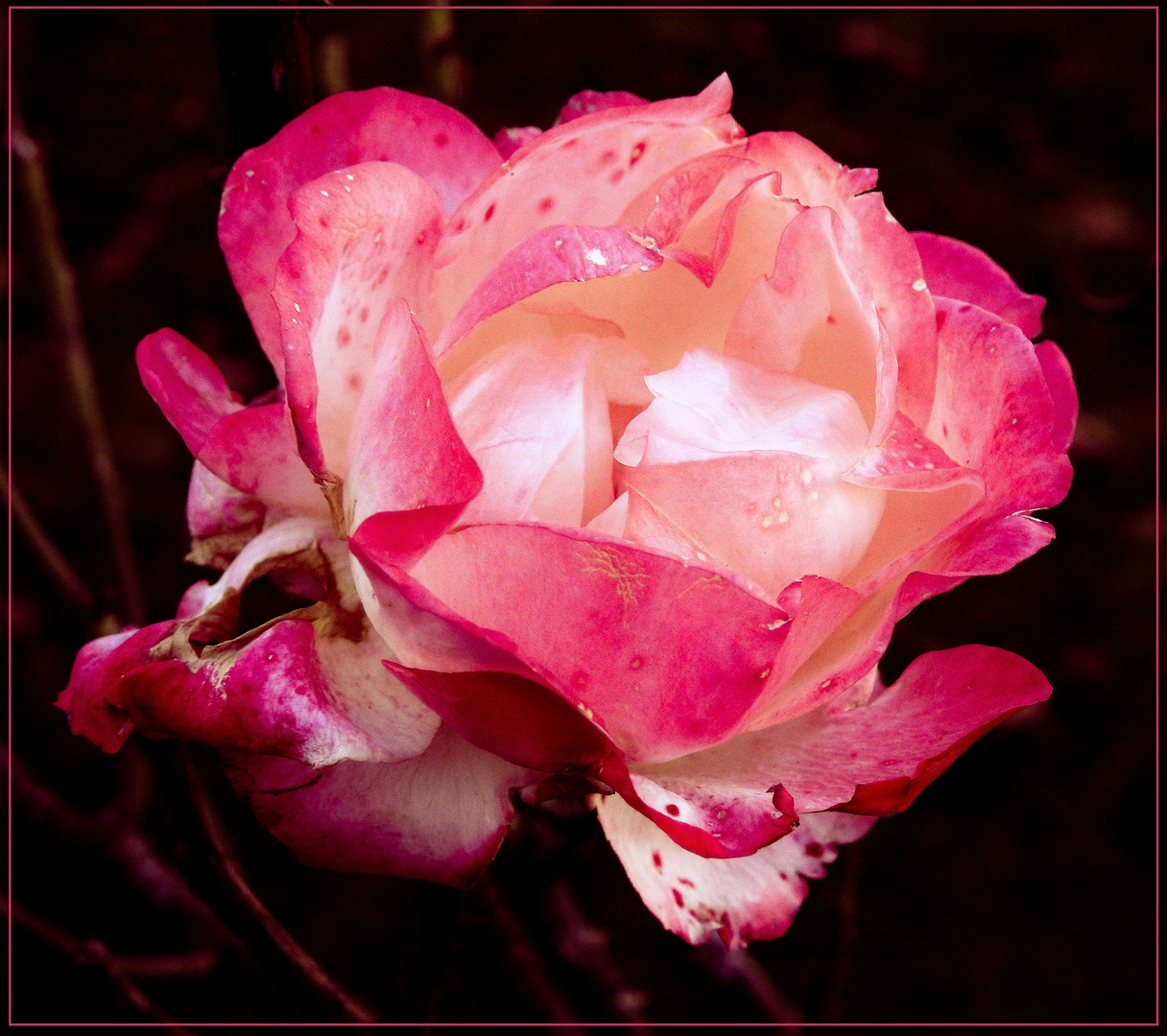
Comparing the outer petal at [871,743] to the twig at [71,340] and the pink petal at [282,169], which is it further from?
the twig at [71,340]

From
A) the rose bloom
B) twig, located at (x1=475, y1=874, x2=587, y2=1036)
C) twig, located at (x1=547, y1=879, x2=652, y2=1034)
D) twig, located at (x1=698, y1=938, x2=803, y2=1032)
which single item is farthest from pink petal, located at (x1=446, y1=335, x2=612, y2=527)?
twig, located at (x1=698, y1=938, x2=803, y2=1032)

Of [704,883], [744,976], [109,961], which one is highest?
[704,883]

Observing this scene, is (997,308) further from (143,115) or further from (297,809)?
(143,115)

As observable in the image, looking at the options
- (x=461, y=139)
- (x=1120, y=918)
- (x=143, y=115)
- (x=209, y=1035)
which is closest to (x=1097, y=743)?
(x=1120, y=918)

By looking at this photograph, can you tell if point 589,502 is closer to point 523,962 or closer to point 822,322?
point 822,322

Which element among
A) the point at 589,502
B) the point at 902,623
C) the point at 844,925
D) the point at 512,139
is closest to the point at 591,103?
the point at 512,139

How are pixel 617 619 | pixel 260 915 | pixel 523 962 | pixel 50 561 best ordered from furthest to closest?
pixel 50 561, pixel 523 962, pixel 260 915, pixel 617 619

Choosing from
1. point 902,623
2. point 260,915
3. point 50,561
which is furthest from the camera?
point 902,623
